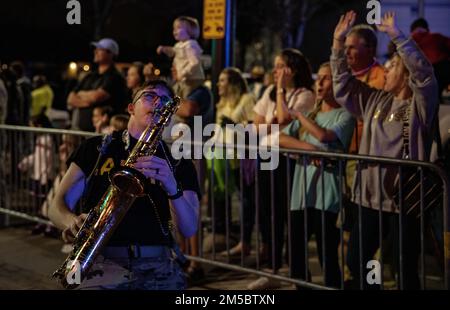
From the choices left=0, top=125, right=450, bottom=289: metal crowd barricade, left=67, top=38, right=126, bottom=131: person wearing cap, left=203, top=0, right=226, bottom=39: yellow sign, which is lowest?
left=0, top=125, right=450, bottom=289: metal crowd barricade

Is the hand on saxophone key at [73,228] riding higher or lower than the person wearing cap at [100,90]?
lower

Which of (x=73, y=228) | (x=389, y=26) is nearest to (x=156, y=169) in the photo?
(x=73, y=228)

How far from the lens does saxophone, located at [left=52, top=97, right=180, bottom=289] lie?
10.9 feet

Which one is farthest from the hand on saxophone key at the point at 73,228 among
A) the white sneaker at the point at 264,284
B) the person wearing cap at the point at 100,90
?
the person wearing cap at the point at 100,90

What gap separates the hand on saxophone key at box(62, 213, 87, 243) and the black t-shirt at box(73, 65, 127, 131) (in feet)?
15.5

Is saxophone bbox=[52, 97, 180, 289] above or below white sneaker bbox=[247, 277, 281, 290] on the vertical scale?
above

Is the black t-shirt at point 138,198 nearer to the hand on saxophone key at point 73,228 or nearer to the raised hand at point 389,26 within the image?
the hand on saxophone key at point 73,228

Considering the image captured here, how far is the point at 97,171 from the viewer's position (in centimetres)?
384

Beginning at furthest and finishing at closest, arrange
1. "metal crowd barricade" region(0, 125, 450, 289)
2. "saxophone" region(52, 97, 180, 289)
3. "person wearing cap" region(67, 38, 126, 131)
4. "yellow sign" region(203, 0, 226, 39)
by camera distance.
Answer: "yellow sign" region(203, 0, 226, 39), "person wearing cap" region(67, 38, 126, 131), "metal crowd barricade" region(0, 125, 450, 289), "saxophone" region(52, 97, 180, 289)

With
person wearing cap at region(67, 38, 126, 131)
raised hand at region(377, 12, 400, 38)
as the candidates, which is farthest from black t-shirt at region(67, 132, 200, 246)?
person wearing cap at region(67, 38, 126, 131)

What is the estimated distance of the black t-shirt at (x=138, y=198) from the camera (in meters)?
3.75

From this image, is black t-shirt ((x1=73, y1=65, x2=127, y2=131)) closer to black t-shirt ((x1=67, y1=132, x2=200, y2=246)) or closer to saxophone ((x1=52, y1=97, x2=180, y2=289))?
black t-shirt ((x1=67, y1=132, x2=200, y2=246))

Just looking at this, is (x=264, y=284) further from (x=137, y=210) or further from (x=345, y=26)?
(x=137, y=210)

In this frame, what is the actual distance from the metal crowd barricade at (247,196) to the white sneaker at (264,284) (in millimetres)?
104
